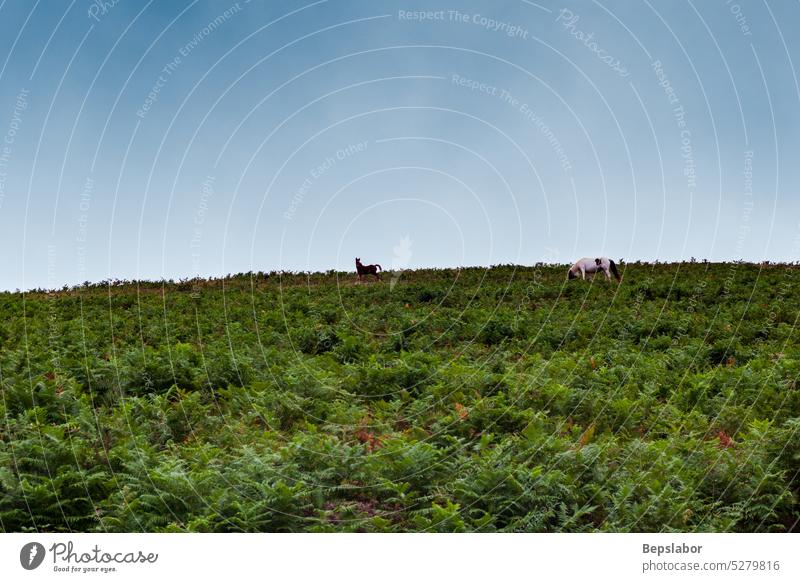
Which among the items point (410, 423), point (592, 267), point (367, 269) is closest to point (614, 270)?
point (592, 267)

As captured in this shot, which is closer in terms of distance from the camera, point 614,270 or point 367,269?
point 614,270

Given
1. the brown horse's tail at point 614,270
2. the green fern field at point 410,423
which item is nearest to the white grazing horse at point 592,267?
the brown horse's tail at point 614,270

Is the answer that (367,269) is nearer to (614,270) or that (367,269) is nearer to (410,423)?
(614,270)

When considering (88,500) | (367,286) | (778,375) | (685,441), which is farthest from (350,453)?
(367,286)

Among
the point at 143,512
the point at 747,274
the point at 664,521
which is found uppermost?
the point at 747,274

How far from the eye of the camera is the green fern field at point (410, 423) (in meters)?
7.09

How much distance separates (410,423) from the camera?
34.5 feet

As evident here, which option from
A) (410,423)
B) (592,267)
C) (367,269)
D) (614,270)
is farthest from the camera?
(367,269)

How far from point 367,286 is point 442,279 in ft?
13.6

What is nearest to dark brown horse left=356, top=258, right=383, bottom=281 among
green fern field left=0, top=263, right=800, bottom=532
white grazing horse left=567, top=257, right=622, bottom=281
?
white grazing horse left=567, top=257, right=622, bottom=281

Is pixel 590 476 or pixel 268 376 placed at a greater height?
pixel 268 376

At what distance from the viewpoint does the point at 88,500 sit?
7.21 metres

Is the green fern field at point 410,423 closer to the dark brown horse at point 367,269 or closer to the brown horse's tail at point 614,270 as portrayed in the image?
the brown horse's tail at point 614,270

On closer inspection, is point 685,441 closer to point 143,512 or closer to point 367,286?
point 143,512
